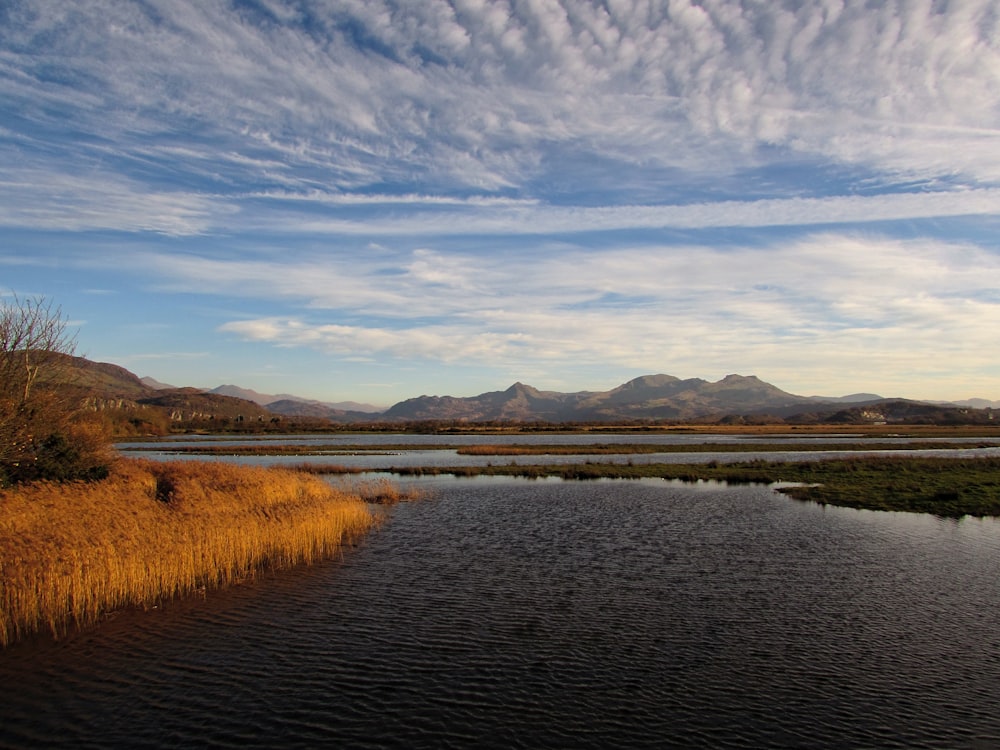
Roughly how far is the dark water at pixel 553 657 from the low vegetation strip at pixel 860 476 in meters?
11.2

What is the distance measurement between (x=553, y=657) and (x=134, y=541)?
13309 millimetres

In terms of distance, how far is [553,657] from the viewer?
14.0m

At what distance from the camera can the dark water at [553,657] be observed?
1092 cm

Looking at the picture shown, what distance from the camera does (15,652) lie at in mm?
14188

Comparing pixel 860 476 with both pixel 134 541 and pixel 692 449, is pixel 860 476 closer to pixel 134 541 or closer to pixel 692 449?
pixel 692 449

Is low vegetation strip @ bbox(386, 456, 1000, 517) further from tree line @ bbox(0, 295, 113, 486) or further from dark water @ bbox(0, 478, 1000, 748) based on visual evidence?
tree line @ bbox(0, 295, 113, 486)

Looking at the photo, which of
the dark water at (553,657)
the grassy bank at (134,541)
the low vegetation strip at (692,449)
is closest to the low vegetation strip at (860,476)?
the dark water at (553,657)

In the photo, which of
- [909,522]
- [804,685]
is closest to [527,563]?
[804,685]

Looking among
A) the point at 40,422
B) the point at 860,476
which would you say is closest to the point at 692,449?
the point at 860,476

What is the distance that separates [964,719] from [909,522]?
22.5m

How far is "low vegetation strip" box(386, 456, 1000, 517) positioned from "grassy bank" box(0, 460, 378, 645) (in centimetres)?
2635

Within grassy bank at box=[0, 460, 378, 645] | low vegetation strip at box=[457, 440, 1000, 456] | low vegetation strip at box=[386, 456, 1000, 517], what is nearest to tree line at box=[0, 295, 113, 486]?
grassy bank at box=[0, 460, 378, 645]

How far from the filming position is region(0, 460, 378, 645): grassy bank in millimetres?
15977

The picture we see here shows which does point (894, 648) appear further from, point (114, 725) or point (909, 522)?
point (909, 522)
